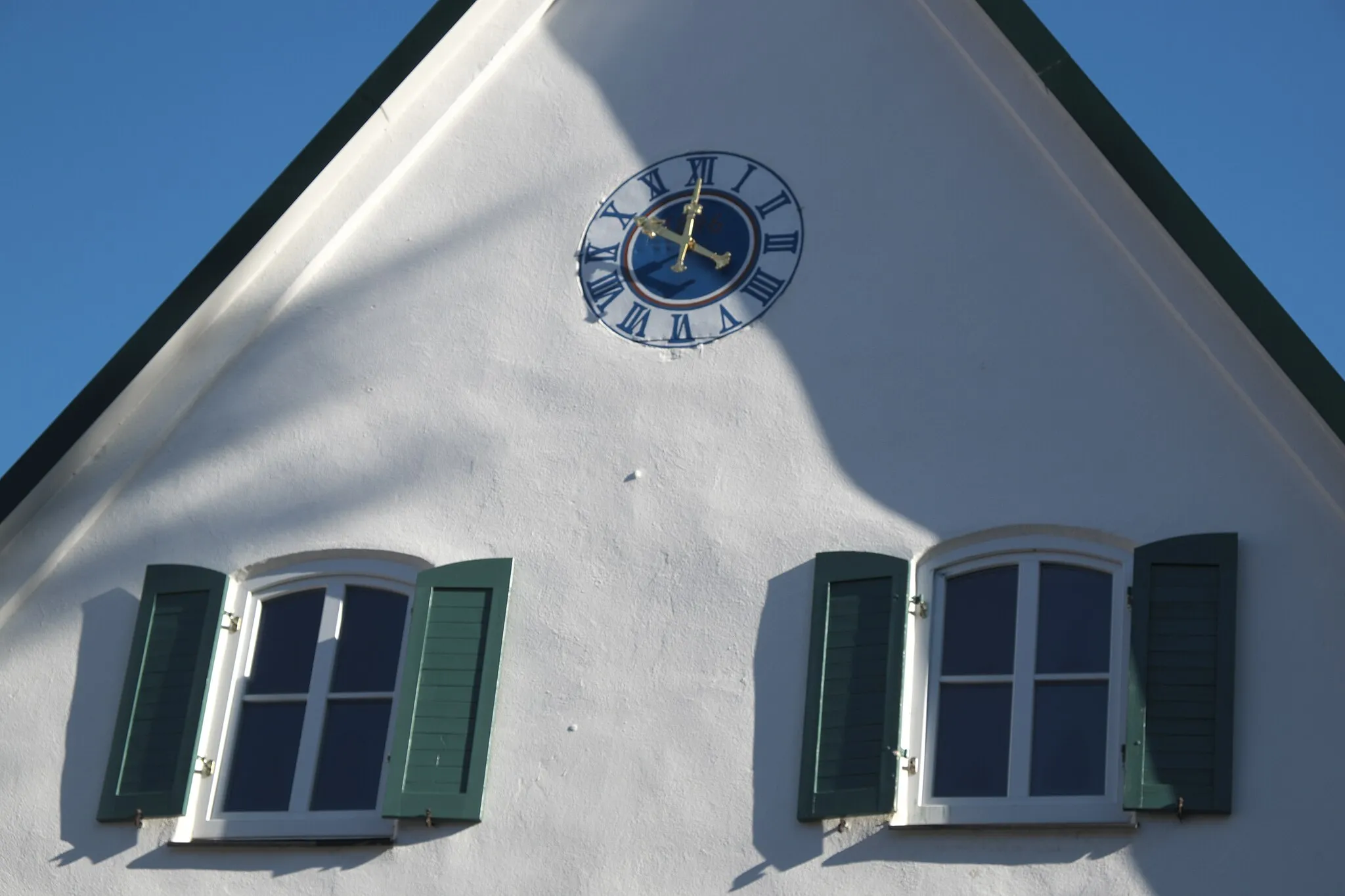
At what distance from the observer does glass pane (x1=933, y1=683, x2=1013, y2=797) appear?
10133mm

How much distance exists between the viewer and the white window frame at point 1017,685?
989 cm

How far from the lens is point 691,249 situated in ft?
38.5

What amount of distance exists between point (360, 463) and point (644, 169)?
2.18 m

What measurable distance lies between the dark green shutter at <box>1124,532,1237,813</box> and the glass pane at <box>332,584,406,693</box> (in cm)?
364

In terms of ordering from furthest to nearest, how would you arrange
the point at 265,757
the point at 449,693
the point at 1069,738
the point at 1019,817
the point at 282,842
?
1. the point at 265,757
2. the point at 449,693
3. the point at 282,842
4. the point at 1069,738
5. the point at 1019,817

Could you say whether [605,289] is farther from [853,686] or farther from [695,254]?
[853,686]

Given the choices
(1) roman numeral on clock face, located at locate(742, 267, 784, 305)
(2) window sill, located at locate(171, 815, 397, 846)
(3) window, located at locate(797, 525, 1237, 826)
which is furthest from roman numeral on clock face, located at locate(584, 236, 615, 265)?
(2) window sill, located at locate(171, 815, 397, 846)

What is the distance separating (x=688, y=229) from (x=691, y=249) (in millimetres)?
107

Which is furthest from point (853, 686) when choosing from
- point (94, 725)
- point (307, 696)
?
point (94, 725)

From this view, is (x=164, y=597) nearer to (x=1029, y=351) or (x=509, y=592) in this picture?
(x=509, y=592)

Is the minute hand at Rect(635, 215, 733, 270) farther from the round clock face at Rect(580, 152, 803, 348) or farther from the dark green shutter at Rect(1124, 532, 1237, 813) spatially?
the dark green shutter at Rect(1124, 532, 1237, 813)

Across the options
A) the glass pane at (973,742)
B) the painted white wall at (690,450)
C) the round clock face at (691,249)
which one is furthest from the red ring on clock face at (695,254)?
the glass pane at (973,742)

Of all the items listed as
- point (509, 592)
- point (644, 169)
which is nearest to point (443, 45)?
point (644, 169)

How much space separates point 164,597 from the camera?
38.1ft
